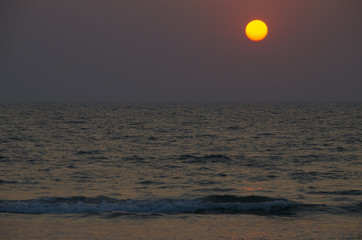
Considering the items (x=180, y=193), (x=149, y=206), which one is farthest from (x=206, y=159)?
(x=149, y=206)

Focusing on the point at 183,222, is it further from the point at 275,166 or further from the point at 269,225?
the point at 275,166

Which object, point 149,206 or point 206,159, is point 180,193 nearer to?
point 149,206

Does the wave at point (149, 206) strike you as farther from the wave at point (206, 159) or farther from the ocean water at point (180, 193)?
the wave at point (206, 159)

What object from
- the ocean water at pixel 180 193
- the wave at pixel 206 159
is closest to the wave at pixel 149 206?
the ocean water at pixel 180 193

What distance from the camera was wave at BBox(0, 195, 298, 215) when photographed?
622 inches

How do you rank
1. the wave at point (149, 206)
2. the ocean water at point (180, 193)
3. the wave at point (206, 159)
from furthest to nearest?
the wave at point (206, 159), the wave at point (149, 206), the ocean water at point (180, 193)

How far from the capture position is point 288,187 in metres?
19.9

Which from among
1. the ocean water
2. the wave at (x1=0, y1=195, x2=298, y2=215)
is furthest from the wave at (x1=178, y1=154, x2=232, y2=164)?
the wave at (x1=0, y1=195, x2=298, y2=215)

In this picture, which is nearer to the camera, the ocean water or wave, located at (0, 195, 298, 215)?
the ocean water

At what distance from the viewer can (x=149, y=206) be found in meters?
16.3

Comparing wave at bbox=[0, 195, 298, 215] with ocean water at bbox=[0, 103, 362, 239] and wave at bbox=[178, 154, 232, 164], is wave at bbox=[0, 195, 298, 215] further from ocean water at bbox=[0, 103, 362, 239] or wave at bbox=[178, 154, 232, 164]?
wave at bbox=[178, 154, 232, 164]

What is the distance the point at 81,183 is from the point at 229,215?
26.7 ft

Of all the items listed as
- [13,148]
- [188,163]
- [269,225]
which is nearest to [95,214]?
[269,225]

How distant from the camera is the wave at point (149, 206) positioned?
15789 millimetres
